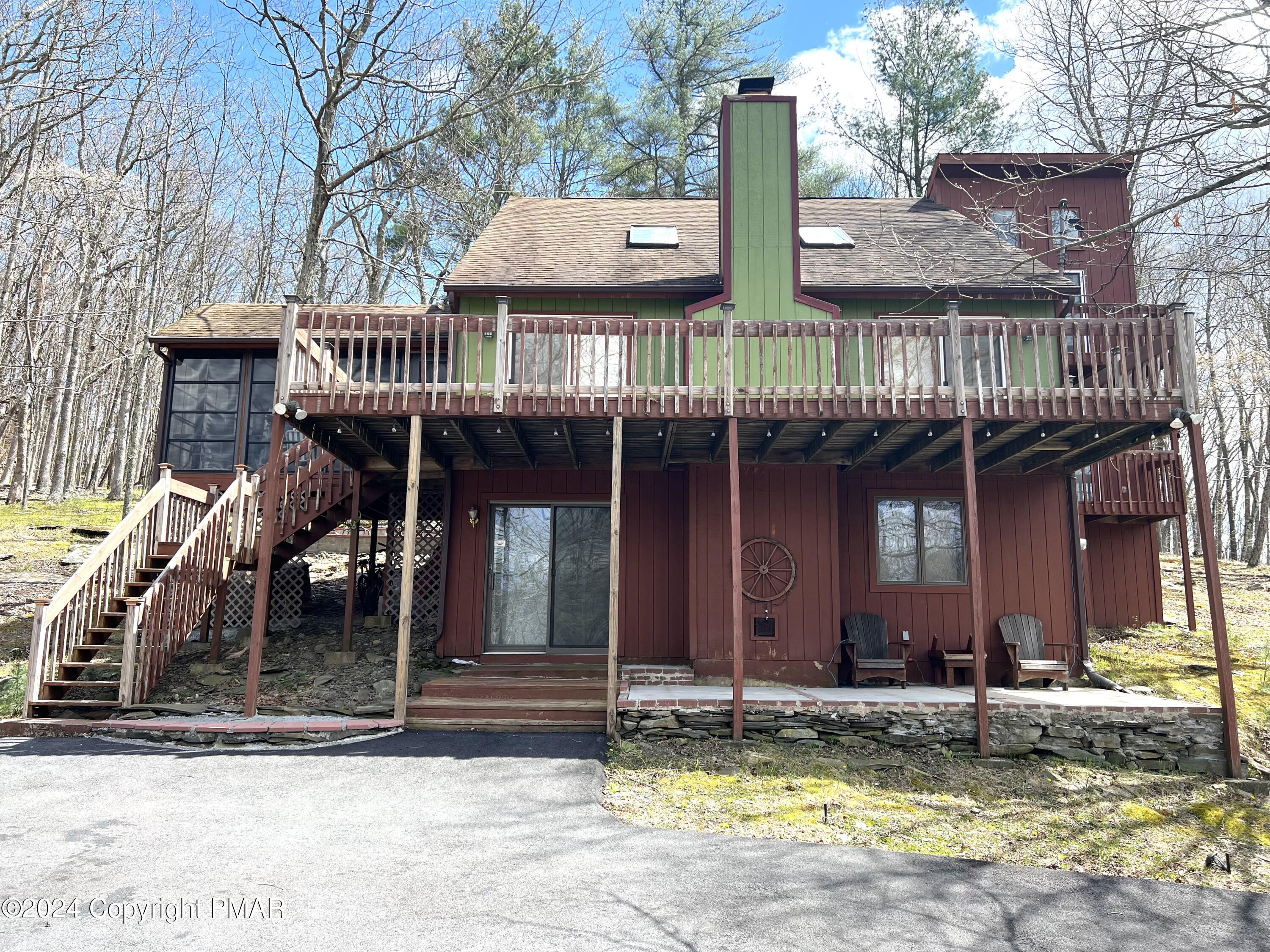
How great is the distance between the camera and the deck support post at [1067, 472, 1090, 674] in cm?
1021

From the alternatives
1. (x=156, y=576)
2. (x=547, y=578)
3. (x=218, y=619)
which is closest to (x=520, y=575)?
(x=547, y=578)

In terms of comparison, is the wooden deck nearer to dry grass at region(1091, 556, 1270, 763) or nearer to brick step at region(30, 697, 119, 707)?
dry grass at region(1091, 556, 1270, 763)

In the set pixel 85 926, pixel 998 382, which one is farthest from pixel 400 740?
pixel 998 382

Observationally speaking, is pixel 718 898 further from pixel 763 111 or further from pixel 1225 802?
pixel 763 111

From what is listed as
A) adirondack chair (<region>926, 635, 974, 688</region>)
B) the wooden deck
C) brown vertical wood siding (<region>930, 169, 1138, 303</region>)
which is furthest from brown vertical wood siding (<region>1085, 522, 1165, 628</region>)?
brown vertical wood siding (<region>930, 169, 1138, 303</region>)

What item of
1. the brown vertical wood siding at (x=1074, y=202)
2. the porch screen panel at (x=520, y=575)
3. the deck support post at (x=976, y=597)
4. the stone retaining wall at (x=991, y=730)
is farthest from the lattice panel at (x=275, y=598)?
the brown vertical wood siding at (x=1074, y=202)

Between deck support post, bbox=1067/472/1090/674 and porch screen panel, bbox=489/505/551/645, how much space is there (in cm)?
700

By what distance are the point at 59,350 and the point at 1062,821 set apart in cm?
2466

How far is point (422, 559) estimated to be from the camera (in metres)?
11.4

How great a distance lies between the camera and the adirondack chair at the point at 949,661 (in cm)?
952

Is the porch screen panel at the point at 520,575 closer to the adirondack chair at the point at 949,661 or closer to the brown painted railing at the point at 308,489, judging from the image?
the brown painted railing at the point at 308,489

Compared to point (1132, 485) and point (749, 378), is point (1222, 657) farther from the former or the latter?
point (749, 378)

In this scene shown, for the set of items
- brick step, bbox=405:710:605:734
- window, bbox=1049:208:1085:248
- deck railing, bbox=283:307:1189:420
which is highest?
window, bbox=1049:208:1085:248

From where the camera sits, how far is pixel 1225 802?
6863mm
